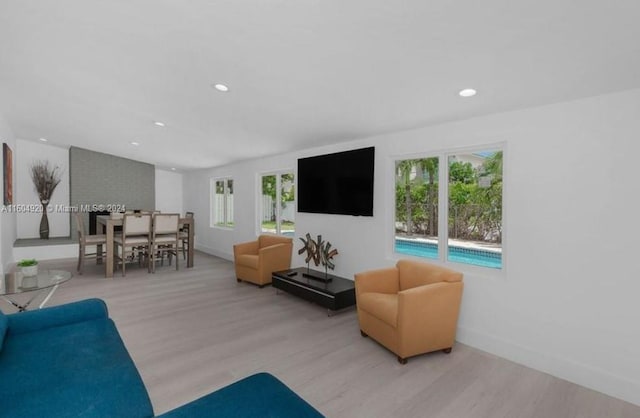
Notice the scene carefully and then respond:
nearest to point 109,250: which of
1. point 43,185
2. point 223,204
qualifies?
point 223,204

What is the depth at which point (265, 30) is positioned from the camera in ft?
6.45

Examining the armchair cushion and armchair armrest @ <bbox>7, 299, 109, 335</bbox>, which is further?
the armchair cushion

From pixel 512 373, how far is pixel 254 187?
203 inches

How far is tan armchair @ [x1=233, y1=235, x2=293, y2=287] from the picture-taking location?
486 cm

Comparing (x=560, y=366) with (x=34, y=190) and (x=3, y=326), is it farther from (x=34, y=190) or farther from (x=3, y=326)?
(x=34, y=190)

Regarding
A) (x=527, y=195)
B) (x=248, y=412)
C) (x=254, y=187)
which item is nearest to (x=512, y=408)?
(x=527, y=195)

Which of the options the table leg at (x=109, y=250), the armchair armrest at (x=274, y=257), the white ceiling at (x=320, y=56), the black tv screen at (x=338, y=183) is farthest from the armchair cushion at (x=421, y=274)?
the table leg at (x=109, y=250)

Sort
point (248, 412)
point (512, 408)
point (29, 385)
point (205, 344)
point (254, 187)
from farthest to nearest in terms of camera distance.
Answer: point (254, 187), point (205, 344), point (512, 408), point (29, 385), point (248, 412)

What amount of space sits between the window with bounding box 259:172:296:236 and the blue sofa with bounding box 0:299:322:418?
396cm


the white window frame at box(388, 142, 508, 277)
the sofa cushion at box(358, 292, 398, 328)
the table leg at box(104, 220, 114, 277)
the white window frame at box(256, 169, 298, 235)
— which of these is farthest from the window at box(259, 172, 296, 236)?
the sofa cushion at box(358, 292, 398, 328)

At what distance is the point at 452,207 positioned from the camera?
3.42 metres

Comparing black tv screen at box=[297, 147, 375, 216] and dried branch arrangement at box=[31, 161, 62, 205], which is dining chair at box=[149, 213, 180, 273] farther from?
dried branch arrangement at box=[31, 161, 62, 205]

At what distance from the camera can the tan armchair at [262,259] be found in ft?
16.0

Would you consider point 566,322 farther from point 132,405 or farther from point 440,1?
point 132,405
